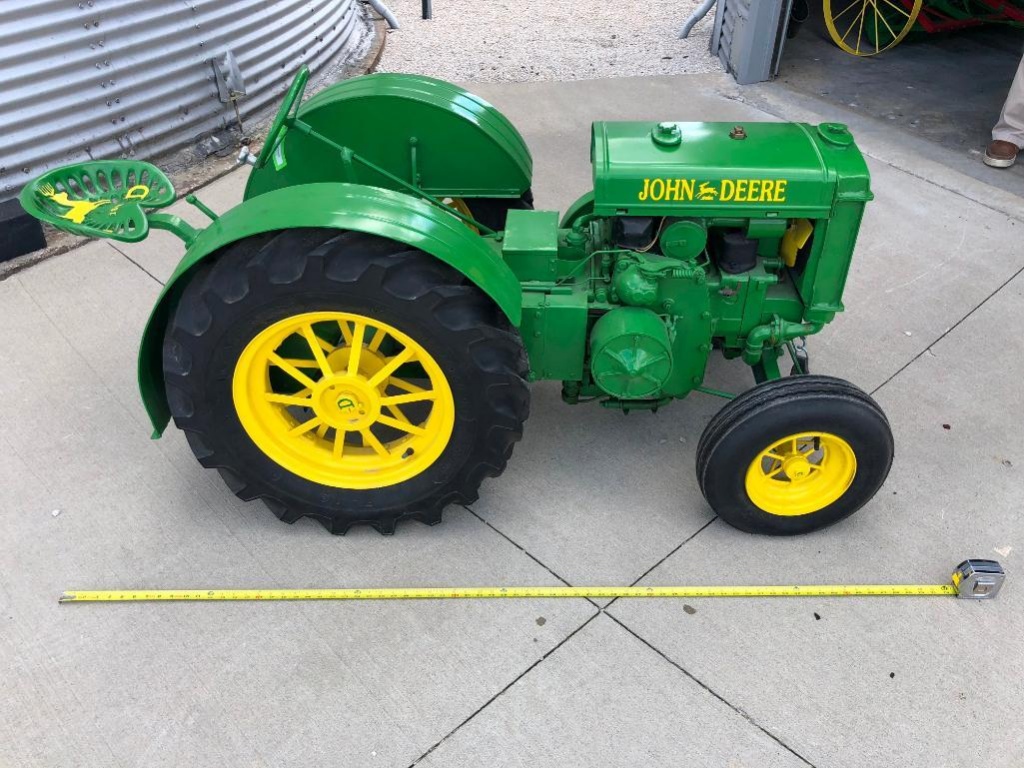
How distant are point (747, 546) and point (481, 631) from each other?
0.94 m

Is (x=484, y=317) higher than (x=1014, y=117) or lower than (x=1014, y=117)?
higher

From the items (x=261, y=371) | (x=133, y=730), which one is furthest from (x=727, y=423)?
(x=133, y=730)

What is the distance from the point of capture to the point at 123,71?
4.53 m

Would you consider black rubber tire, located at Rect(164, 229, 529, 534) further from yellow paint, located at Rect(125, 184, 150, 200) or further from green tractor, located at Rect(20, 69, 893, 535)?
yellow paint, located at Rect(125, 184, 150, 200)

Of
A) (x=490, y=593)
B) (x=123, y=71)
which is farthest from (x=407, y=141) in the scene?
(x=123, y=71)

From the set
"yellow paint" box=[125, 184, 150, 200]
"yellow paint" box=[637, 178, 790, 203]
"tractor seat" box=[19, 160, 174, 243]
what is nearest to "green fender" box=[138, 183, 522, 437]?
"tractor seat" box=[19, 160, 174, 243]

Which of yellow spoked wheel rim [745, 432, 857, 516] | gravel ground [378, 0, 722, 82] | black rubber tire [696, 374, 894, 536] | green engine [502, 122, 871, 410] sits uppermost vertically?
green engine [502, 122, 871, 410]

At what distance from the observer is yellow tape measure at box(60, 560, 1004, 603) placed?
107 inches

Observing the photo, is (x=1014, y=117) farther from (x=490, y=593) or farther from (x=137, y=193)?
(x=137, y=193)

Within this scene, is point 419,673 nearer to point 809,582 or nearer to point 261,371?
point 261,371

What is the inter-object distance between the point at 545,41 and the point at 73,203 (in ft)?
16.0

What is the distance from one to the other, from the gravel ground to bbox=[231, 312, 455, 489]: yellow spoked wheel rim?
3.86 metres

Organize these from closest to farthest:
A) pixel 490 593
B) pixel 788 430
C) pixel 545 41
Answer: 1. pixel 788 430
2. pixel 490 593
3. pixel 545 41

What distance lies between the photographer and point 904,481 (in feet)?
10.3
